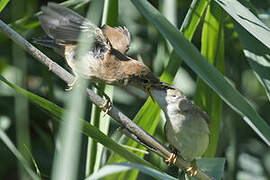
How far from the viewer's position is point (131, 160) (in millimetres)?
1219

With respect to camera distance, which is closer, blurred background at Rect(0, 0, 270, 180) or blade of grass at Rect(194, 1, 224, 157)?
blade of grass at Rect(194, 1, 224, 157)

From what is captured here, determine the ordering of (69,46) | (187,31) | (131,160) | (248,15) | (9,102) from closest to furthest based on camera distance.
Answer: (131,160)
(248,15)
(187,31)
(69,46)
(9,102)

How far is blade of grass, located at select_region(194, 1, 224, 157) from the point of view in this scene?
177 centimetres

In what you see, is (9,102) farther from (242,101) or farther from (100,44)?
(242,101)

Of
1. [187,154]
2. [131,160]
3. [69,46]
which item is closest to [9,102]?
[69,46]

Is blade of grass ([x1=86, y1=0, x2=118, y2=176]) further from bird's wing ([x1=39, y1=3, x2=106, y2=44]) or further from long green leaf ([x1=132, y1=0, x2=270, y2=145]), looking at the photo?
long green leaf ([x1=132, y1=0, x2=270, y2=145])

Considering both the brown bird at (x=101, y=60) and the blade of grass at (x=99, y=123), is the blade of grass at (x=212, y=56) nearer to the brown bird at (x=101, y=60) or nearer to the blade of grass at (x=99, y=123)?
the brown bird at (x=101, y=60)

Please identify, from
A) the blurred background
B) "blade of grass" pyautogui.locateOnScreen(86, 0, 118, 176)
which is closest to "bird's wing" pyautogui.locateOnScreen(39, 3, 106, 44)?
"blade of grass" pyautogui.locateOnScreen(86, 0, 118, 176)

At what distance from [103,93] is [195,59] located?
1.74 ft

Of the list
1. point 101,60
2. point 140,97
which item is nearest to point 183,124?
point 101,60

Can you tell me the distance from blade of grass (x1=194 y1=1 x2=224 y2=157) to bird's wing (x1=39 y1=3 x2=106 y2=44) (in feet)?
1.36

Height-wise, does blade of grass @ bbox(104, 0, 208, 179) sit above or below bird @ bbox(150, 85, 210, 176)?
above

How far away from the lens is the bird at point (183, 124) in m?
1.80

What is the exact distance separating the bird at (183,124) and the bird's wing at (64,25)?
35 centimetres
